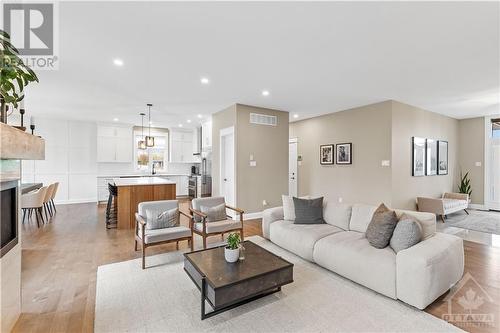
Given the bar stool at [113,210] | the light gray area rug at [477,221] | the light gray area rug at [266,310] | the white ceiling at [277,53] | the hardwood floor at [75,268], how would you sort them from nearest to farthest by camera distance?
the light gray area rug at [266,310], the hardwood floor at [75,268], the white ceiling at [277,53], the light gray area rug at [477,221], the bar stool at [113,210]

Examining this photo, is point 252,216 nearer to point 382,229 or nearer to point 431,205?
point 382,229

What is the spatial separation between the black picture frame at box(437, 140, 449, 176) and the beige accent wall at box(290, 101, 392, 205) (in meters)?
2.42

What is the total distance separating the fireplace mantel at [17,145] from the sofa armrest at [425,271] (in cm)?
323

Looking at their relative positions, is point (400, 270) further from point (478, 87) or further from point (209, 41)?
point (478, 87)

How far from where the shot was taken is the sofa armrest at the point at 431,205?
5.43 m

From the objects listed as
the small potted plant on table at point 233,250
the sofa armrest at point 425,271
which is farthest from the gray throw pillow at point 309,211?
the small potted plant on table at point 233,250

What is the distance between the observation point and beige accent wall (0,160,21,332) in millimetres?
1818

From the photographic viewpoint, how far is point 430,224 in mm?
2668

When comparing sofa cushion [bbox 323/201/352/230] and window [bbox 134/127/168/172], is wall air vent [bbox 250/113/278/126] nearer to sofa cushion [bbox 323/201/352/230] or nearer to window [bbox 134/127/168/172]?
sofa cushion [bbox 323/201/352/230]

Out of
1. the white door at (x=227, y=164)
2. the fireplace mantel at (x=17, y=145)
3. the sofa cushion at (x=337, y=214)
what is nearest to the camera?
the fireplace mantel at (x=17, y=145)

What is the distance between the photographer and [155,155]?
9359mm

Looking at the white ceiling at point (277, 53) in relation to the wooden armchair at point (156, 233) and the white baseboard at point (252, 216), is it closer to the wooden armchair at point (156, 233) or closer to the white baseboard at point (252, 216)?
the wooden armchair at point (156, 233)

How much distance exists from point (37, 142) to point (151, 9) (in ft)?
5.20
